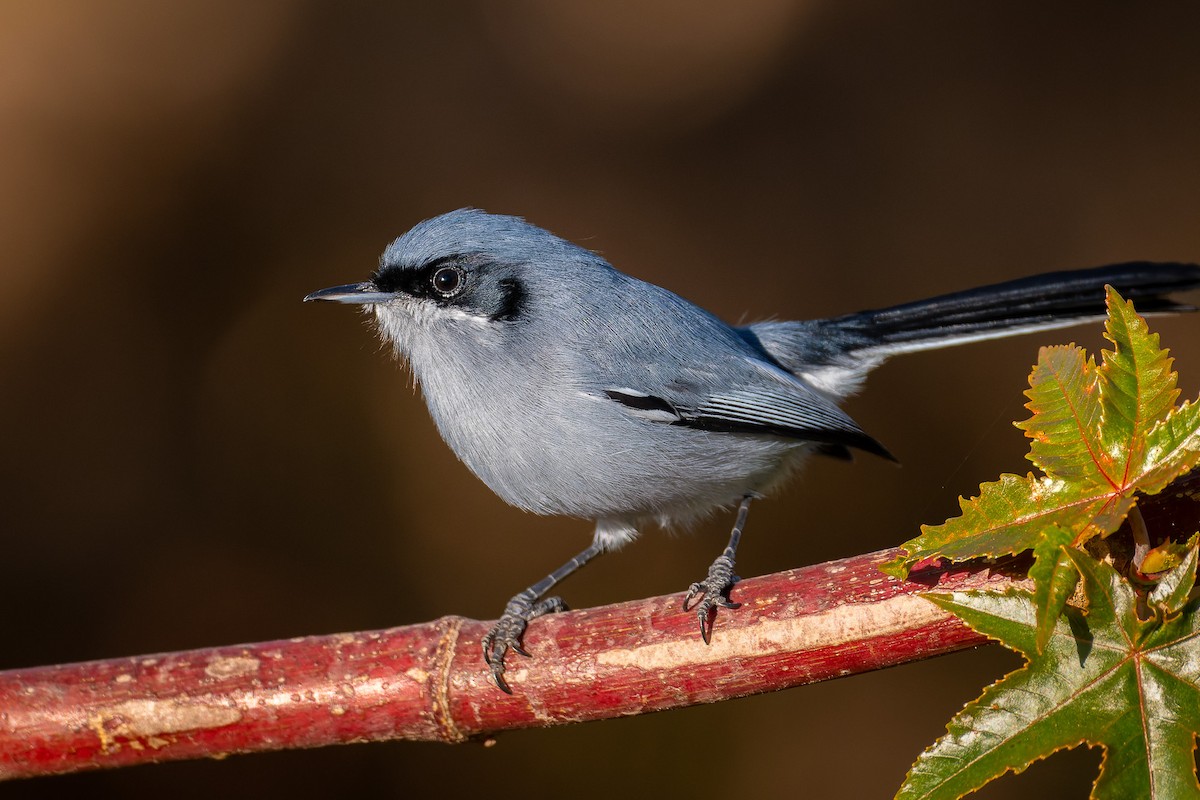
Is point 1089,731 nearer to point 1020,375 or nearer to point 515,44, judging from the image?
point 1020,375

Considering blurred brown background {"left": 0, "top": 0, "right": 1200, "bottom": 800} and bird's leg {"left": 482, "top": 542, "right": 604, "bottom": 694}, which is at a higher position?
blurred brown background {"left": 0, "top": 0, "right": 1200, "bottom": 800}

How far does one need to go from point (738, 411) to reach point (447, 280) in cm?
91

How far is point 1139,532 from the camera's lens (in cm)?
132

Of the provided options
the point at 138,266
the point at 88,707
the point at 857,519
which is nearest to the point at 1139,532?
the point at 88,707

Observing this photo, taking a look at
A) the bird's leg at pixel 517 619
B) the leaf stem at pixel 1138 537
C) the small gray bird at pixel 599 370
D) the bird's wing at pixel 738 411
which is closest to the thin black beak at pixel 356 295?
the small gray bird at pixel 599 370

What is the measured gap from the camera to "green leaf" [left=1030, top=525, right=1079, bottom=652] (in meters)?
1.19

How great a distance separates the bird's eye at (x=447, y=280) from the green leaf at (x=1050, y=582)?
2044 millimetres

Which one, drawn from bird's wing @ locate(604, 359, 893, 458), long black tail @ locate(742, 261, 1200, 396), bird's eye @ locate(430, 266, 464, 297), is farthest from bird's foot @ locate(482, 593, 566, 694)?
long black tail @ locate(742, 261, 1200, 396)

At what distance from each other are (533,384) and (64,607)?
243 cm

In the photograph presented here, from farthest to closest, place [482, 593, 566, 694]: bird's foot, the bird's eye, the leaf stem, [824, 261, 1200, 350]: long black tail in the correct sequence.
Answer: the bird's eye < [824, 261, 1200, 350]: long black tail < [482, 593, 566, 694]: bird's foot < the leaf stem

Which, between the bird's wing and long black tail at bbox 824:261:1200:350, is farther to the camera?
the bird's wing

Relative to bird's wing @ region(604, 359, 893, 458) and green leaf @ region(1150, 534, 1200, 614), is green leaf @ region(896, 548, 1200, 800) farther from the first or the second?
bird's wing @ region(604, 359, 893, 458)

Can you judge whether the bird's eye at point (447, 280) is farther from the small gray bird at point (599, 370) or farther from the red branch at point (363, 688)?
the red branch at point (363, 688)

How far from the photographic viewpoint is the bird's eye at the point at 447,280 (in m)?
2.96
